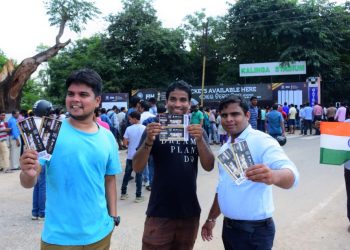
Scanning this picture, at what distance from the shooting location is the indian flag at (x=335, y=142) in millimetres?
4852

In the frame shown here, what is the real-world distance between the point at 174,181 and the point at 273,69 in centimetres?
2616

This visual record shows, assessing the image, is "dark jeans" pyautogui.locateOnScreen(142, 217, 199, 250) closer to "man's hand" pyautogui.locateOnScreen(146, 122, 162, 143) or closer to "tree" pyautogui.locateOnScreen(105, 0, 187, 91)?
"man's hand" pyautogui.locateOnScreen(146, 122, 162, 143)

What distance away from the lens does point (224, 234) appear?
2.81m

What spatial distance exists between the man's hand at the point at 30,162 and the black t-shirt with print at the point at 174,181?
109 cm

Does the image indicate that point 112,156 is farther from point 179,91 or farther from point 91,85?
point 179,91

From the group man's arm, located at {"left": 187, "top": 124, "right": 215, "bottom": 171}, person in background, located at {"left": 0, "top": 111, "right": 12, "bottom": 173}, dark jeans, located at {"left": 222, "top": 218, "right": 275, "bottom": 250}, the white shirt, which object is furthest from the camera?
person in background, located at {"left": 0, "top": 111, "right": 12, "bottom": 173}

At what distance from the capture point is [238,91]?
23.7 metres

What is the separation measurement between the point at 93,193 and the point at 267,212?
117cm

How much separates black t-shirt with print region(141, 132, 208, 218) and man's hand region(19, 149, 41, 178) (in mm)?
1088

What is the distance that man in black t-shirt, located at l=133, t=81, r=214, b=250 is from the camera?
9.96ft

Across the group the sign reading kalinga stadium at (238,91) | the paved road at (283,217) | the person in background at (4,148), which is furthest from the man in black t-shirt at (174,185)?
the sign reading kalinga stadium at (238,91)

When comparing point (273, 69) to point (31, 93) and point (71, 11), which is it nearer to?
point (71, 11)

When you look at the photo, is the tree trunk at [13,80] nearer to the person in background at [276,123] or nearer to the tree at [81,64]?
the person in background at [276,123]

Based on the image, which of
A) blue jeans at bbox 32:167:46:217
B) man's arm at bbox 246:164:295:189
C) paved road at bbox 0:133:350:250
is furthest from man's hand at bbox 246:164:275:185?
blue jeans at bbox 32:167:46:217
